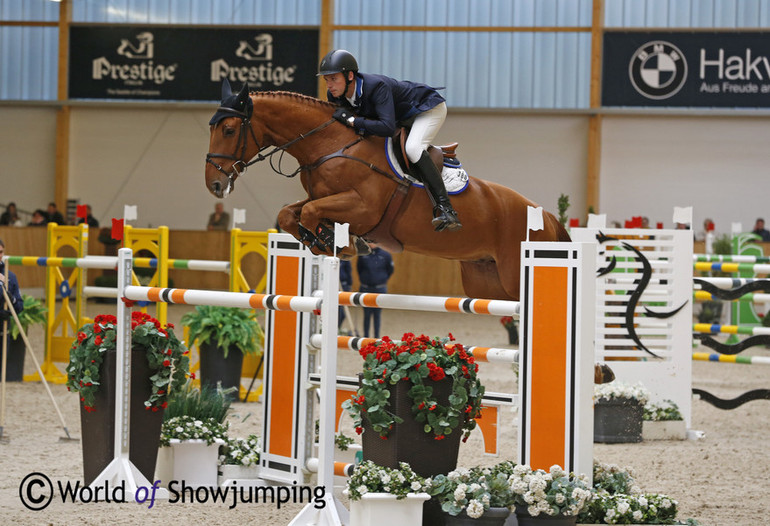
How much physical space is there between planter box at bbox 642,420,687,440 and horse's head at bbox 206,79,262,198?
10.1ft

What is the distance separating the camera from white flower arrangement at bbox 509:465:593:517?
3.04 meters

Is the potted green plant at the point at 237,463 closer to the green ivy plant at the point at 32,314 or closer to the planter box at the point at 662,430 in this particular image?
the planter box at the point at 662,430

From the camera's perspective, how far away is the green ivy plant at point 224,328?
6871mm

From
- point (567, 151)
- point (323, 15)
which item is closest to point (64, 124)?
point (323, 15)

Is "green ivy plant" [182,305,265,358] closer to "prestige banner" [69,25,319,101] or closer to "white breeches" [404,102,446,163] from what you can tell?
"white breeches" [404,102,446,163]

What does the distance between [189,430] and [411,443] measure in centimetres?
139

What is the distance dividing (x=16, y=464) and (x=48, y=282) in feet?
12.3

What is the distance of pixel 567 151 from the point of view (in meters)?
16.3

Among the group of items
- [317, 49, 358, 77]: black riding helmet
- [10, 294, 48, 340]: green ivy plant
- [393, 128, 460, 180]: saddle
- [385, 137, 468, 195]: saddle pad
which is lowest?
[10, 294, 48, 340]: green ivy plant

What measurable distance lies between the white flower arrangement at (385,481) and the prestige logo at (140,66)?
47.9 ft

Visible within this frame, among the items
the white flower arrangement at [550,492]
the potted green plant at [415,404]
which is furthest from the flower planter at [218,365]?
the white flower arrangement at [550,492]

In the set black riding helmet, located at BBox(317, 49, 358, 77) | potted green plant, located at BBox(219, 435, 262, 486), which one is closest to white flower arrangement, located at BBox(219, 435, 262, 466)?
potted green plant, located at BBox(219, 435, 262, 486)

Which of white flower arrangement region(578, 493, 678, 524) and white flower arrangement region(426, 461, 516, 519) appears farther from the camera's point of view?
white flower arrangement region(578, 493, 678, 524)

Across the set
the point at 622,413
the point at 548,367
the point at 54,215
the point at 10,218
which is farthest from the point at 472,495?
the point at 10,218
